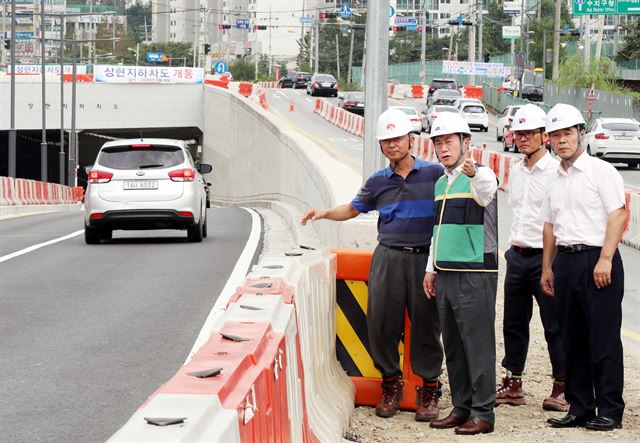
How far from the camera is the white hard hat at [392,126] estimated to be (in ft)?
26.0

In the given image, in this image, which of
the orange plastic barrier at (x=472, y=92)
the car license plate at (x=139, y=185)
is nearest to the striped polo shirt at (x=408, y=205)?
the car license plate at (x=139, y=185)

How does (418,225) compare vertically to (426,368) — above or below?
above

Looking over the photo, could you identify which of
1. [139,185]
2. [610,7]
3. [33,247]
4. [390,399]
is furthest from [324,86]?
[390,399]

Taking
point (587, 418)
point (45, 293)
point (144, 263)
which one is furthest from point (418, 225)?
point (144, 263)

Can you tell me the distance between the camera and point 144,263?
57.0 feet

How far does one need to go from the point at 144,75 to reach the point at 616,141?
50712 mm

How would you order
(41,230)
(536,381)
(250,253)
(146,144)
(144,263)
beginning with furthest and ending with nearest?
(41,230) < (146,144) < (250,253) < (144,263) < (536,381)

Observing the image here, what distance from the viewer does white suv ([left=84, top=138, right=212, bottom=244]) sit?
804 inches

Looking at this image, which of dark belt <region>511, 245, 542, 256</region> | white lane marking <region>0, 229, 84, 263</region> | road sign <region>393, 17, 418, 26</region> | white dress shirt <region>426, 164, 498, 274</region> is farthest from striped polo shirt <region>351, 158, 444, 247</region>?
road sign <region>393, 17, 418, 26</region>

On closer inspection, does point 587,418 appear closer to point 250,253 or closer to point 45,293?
point 45,293

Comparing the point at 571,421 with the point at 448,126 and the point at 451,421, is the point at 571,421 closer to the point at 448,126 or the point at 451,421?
the point at 451,421

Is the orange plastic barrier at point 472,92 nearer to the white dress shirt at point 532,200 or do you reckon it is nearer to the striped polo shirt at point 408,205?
the white dress shirt at point 532,200

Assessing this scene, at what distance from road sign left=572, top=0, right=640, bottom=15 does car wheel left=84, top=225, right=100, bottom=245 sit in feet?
120

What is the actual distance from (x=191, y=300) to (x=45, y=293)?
1.66 metres
